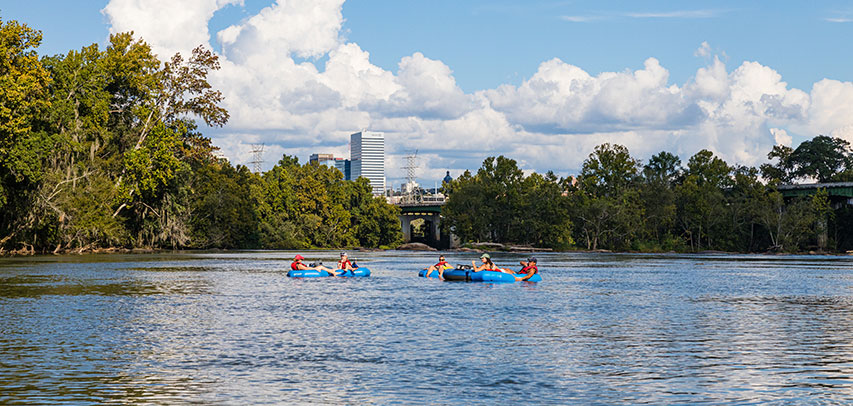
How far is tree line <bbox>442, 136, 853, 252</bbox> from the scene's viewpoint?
5335 inches

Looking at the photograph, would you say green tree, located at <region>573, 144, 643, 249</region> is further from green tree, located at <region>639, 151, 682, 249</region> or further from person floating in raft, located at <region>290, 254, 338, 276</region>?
person floating in raft, located at <region>290, 254, 338, 276</region>

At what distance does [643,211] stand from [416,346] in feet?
406

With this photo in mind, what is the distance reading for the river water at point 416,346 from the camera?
57.7 feet

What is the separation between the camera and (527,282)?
54312mm

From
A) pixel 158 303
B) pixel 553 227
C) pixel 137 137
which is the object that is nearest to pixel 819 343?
pixel 158 303

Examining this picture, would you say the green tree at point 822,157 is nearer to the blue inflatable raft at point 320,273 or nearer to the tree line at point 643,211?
the tree line at point 643,211

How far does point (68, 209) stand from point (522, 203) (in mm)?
83096

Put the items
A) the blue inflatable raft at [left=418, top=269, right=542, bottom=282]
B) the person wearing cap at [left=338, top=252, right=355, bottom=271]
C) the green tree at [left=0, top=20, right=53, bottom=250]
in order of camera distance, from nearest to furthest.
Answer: the blue inflatable raft at [left=418, top=269, right=542, bottom=282]
the person wearing cap at [left=338, top=252, right=355, bottom=271]
the green tree at [left=0, top=20, right=53, bottom=250]

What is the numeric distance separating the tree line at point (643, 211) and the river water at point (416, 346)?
94605mm

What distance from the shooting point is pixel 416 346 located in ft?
79.6

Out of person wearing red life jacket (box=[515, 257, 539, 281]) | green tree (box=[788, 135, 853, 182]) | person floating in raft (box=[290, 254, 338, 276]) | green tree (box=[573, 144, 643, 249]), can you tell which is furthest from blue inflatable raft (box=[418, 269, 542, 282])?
green tree (box=[788, 135, 853, 182])

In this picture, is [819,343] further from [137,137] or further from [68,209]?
[137,137]

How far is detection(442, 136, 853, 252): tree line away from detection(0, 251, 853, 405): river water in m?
94.6

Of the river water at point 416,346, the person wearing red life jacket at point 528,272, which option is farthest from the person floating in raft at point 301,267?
the person wearing red life jacket at point 528,272
